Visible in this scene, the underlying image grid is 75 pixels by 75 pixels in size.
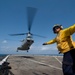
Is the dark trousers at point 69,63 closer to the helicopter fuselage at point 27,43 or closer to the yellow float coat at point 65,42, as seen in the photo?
the yellow float coat at point 65,42

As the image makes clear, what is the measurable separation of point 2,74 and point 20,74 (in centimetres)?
459

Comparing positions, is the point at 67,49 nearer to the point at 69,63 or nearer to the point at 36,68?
the point at 69,63

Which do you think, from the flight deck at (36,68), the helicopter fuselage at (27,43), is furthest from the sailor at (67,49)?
the helicopter fuselage at (27,43)

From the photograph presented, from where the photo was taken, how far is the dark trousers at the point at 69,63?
217 inches

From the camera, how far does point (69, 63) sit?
5574mm

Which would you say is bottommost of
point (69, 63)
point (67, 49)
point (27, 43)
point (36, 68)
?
point (69, 63)

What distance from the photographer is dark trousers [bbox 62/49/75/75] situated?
5.50 metres

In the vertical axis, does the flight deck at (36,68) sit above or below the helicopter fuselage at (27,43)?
below

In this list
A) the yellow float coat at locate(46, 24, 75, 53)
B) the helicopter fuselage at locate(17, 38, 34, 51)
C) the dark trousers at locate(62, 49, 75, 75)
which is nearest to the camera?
the dark trousers at locate(62, 49, 75, 75)

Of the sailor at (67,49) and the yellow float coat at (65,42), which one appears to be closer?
the sailor at (67,49)

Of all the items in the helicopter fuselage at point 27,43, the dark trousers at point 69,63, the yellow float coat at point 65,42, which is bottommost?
the dark trousers at point 69,63

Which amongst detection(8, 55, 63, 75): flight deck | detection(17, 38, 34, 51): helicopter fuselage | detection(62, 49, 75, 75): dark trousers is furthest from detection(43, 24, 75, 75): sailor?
detection(17, 38, 34, 51): helicopter fuselage

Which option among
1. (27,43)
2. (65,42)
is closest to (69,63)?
(65,42)

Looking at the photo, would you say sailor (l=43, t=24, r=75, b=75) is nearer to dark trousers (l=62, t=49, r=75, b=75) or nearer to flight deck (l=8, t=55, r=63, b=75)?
dark trousers (l=62, t=49, r=75, b=75)
